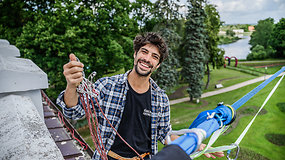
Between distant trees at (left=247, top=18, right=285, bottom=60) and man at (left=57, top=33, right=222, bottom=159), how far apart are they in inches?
1227

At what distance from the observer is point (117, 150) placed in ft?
7.32

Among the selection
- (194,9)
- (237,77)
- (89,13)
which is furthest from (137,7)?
(237,77)

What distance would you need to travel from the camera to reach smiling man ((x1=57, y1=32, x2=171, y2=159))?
2230 mm

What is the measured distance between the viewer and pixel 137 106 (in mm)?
2303

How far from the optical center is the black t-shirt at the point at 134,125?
2234mm

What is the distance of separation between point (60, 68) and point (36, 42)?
1949 millimetres

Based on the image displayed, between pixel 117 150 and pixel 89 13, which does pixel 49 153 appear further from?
pixel 89 13

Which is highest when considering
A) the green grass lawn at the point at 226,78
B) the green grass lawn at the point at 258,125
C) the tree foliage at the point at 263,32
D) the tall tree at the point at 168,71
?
the tree foliage at the point at 263,32

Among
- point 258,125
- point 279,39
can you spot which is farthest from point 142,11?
point 279,39

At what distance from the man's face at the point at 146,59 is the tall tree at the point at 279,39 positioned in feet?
102

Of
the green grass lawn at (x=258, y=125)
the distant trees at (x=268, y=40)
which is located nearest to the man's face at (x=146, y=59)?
the green grass lawn at (x=258, y=125)

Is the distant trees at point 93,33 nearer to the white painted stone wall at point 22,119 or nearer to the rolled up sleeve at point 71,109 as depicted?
the white painted stone wall at point 22,119

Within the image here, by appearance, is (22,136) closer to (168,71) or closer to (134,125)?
(134,125)

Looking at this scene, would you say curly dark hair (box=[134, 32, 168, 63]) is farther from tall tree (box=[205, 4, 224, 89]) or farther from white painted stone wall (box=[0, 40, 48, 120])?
tall tree (box=[205, 4, 224, 89])
